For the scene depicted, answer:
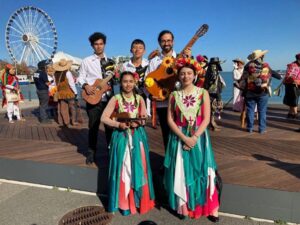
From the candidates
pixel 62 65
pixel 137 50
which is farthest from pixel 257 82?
pixel 62 65

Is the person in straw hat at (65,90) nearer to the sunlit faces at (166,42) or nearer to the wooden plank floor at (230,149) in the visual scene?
the wooden plank floor at (230,149)

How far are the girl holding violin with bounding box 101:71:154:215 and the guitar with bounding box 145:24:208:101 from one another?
0.89 feet

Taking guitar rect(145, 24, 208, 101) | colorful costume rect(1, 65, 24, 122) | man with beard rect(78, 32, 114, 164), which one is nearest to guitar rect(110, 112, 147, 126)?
guitar rect(145, 24, 208, 101)

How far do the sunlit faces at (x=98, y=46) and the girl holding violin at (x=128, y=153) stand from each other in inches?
35.6

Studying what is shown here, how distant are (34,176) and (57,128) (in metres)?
3.23

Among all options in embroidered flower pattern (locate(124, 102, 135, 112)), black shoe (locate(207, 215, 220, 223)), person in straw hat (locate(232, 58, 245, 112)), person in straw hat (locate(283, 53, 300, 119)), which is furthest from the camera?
person in straw hat (locate(232, 58, 245, 112))

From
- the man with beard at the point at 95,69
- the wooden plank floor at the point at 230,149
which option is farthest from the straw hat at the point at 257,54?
the man with beard at the point at 95,69

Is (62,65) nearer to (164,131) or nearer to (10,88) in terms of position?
(10,88)

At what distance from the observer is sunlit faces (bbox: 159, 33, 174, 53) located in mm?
3336

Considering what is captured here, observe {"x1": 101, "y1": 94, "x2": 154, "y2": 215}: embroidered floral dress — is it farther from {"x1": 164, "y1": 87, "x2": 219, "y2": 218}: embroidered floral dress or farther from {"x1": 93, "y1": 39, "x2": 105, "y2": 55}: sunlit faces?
{"x1": 93, "y1": 39, "x2": 105, "y2": 55}: sunlit faces

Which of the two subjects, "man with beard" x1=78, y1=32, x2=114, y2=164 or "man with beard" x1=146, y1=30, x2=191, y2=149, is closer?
"man with beard" x1=146, y1=30, x2=191, y2=149

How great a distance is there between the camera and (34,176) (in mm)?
4160

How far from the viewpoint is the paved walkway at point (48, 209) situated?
304 centimetres

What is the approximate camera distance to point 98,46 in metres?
3.74
